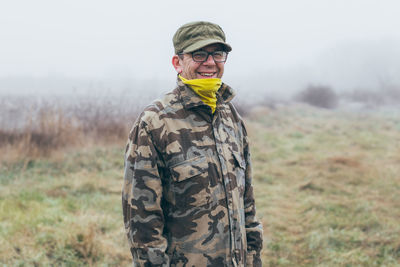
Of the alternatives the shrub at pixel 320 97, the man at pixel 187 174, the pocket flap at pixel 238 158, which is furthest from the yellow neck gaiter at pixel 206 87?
the shrub at pixel 320 97

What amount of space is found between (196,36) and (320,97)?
27.1 meters

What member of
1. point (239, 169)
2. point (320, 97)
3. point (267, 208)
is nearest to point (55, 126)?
point (267, 208)

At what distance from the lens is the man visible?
60.6 inches

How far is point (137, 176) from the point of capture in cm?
153

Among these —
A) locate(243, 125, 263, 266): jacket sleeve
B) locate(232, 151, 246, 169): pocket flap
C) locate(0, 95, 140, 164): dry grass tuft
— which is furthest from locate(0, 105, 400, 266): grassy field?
locate(232, 151, 246, 169): pocket flap

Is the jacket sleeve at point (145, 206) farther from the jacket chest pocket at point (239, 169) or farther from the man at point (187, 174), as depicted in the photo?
the jacket chest pocket at point (239, 169)

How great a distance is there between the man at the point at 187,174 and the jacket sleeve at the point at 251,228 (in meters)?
0.19

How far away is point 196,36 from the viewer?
5.33 feet

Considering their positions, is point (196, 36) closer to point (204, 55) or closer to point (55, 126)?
point (204, 55)

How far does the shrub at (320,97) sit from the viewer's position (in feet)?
88.1

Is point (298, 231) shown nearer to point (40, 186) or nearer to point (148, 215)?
point (148, 215)

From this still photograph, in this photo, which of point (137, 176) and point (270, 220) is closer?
point (137, 176)

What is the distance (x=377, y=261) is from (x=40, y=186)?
4.61 m

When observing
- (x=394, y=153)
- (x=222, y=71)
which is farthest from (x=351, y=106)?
(x=222, y=71)
